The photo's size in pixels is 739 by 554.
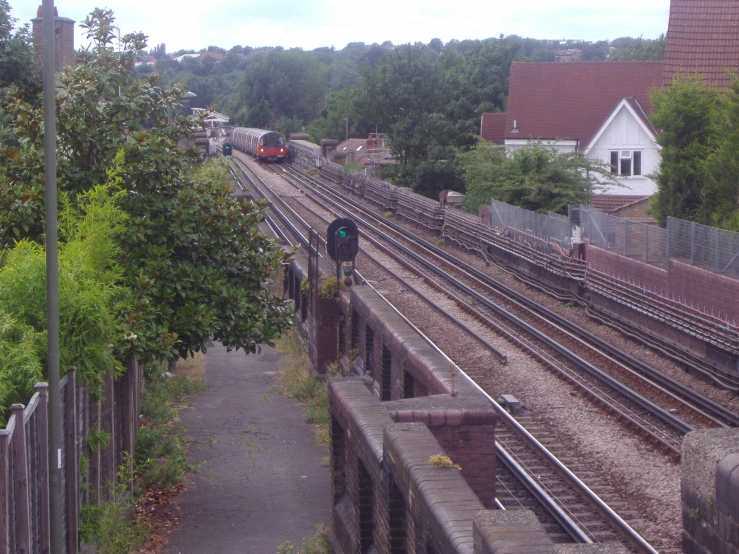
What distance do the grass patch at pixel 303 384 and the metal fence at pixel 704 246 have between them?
7504mm

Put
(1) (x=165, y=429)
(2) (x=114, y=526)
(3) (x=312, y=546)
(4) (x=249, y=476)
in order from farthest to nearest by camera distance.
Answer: (1) (x=165, y=429) → (4) (x=249, y=476) → (3) (x=312, y=546) → (2) (x=114, y=526)

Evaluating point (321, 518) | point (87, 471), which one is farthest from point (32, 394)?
point (321, 518)

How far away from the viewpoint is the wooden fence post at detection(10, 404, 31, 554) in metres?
5.59

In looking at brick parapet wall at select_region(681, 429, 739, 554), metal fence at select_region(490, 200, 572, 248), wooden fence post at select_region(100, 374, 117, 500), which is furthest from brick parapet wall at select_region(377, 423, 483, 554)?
metal fence at select_region(490, 200, 572, 248)

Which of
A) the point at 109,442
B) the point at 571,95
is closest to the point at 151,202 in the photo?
the point at 109,442

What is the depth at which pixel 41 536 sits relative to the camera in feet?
20.9

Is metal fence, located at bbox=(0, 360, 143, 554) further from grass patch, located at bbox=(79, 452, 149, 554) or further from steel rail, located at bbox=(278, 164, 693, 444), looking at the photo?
steel rail, located at bbox=(278, 164, 693, 444)

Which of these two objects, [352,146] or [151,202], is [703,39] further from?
[352,146]

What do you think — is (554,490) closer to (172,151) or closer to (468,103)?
(172,151)

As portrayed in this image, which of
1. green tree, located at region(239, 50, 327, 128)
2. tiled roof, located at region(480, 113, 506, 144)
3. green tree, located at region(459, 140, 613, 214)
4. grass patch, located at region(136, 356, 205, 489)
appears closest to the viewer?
grass patch, located at region(136, 356, 205, 489)

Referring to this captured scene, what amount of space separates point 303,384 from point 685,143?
12104 mm

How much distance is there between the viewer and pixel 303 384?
15383 millimetres

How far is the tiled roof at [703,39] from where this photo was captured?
92.4 ft

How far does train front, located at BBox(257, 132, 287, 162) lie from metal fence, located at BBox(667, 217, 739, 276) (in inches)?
1674
